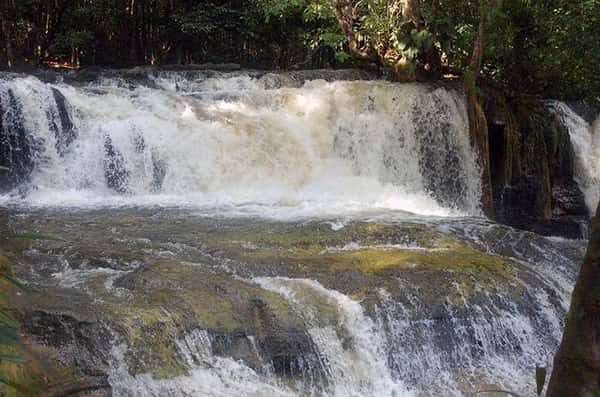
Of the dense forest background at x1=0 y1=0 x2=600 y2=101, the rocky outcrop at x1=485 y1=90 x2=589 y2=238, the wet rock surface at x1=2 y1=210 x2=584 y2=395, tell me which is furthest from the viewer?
the dense forest background at x1=0 y1=0 x2=600 y2=101

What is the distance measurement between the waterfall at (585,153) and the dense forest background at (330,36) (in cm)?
83

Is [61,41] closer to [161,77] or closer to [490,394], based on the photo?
[161,77]

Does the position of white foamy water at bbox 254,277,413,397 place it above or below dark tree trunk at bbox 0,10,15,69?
below

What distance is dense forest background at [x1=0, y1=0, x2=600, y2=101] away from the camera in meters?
11.5

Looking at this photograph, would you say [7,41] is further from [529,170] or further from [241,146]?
[529,170]

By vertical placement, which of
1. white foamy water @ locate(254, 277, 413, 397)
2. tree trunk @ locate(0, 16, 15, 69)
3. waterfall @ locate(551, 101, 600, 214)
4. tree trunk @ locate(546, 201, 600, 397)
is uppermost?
tree trunk @ locate(0, 16, 15, 69)

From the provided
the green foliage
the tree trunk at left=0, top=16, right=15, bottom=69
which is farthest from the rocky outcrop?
the tree trunk at left=0, top=16, right=15, bottom=69

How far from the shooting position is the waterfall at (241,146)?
898 centimetres

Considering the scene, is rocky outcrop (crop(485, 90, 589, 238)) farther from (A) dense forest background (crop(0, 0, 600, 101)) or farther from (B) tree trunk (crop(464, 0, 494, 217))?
(A) dense forest background (crop(0, 0, 600, 101))

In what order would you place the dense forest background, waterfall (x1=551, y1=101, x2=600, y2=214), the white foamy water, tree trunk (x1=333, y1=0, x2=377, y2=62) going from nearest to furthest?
the white foamy water
the dense forest background
waterfall (x1=551, y1=101, x2=600, y2=214)
tree trunk (x1=333, y1=0, x2=377, y2=62)

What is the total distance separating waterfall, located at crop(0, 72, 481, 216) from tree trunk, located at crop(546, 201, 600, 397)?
257 inches

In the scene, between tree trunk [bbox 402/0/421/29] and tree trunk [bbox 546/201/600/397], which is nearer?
tree trunk [bbox 546/201/600/397]

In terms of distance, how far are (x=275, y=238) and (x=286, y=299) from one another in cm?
144

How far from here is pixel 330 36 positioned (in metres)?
13.9
